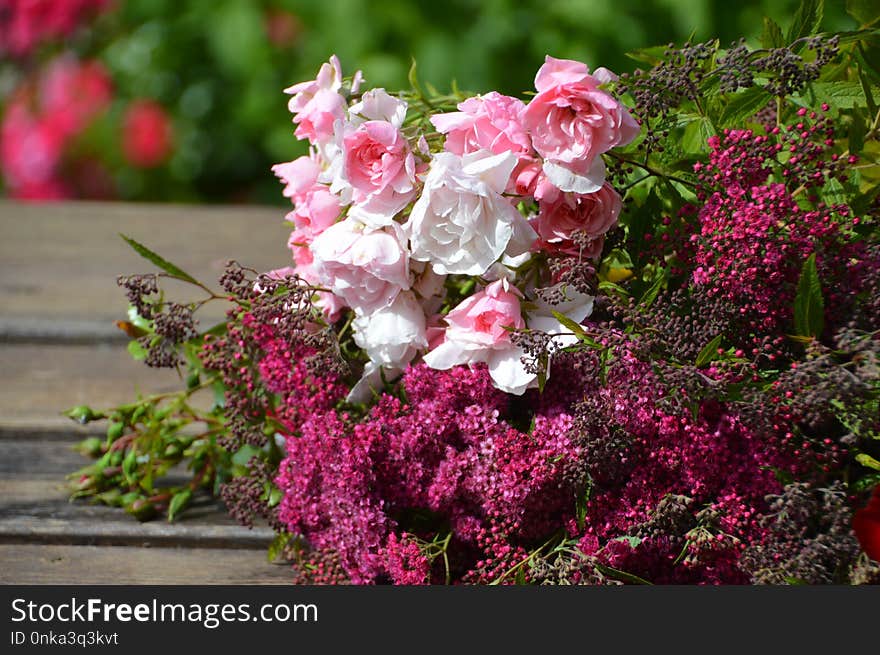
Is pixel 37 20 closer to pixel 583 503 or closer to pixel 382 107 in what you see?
pixel 382 107

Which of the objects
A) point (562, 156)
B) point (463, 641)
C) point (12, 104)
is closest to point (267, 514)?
point (463, 641)

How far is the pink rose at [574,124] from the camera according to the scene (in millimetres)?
899

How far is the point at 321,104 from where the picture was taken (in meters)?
1.01

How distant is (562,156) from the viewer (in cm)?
91

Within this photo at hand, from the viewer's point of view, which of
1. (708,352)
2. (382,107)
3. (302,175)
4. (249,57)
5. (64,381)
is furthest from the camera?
(249,57)

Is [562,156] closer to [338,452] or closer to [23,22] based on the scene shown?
[338,452]

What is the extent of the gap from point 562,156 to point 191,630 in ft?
1.75

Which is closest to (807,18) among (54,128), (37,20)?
(54,128)

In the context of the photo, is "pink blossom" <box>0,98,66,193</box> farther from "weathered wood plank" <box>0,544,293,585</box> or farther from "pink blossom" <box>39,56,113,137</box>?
"weathered wood plank" <box>0,544,293,585</box>

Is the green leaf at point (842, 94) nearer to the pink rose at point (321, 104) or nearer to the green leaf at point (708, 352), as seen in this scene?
the green leaf at point (708, 352)

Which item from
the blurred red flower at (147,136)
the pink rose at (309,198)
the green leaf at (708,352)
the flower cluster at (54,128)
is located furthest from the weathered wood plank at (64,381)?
the flower cluster at (54,128)

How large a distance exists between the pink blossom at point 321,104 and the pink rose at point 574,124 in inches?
7.8

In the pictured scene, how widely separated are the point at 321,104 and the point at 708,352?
1.44 feet

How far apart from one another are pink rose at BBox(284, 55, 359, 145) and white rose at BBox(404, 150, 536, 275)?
135 millimetres
